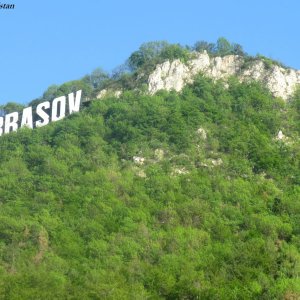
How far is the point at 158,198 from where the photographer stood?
73.2m

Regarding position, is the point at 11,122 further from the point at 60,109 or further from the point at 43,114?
the point at 60,109

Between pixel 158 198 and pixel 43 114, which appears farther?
pixel 43 114

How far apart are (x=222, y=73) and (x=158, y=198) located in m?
25.9

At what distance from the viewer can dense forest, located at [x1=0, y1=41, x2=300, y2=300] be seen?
59219 millimetres

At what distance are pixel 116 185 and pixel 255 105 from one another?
2047cm

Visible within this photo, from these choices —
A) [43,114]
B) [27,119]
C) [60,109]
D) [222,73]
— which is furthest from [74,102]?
[222,73]

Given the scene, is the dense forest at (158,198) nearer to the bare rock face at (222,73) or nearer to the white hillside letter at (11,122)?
the bare rock face at (222,73)

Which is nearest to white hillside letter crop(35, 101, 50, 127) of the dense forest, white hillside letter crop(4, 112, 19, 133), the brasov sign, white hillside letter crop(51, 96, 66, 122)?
the brasov sign

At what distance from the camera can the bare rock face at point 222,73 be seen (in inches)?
3578

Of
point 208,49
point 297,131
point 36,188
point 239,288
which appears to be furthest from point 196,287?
point 208,49

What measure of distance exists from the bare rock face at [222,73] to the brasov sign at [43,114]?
344 inches

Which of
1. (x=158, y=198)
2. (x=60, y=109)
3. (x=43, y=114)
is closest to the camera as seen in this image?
(x=158, y=198)

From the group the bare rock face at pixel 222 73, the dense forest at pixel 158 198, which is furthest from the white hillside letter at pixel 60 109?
the bare rock face at pixel 222 73

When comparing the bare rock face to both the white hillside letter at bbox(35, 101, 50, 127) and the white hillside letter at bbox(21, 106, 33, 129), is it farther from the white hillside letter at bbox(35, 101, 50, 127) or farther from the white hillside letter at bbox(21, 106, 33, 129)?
the white hillside letter at bbox(21, 106, 33, 129)
